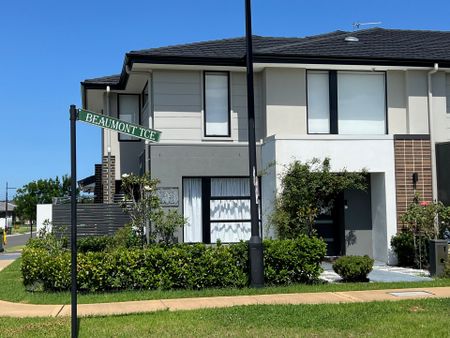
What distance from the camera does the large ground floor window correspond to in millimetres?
16531

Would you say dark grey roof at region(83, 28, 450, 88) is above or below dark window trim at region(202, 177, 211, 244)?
above

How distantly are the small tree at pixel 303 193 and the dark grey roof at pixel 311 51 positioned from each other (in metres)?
3.10

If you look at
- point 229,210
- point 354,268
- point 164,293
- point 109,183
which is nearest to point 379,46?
point 229,210

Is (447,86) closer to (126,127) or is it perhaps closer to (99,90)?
(99,90)

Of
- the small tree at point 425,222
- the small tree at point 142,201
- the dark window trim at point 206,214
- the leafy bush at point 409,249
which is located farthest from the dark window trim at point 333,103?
the small tree at point 142,201

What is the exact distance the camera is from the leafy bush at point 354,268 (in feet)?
41.2

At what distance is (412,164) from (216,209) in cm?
567

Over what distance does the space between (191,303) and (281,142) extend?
658 centimetres

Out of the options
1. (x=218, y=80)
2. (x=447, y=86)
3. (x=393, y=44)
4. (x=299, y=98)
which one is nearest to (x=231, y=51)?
(x=218, y=80)

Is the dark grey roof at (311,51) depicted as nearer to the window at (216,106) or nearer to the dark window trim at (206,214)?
the window at (216,106)

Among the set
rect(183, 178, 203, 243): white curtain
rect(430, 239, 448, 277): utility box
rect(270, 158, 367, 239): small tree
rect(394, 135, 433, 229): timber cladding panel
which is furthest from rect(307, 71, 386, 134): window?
rect(430, 239, 448, 277): utility box

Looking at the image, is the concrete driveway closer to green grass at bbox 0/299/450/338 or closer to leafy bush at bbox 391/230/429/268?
leafy bush at bbox 391/230/429/268

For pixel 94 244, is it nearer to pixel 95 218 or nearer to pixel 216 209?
pixel 95 218

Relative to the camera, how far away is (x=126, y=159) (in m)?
20.4
